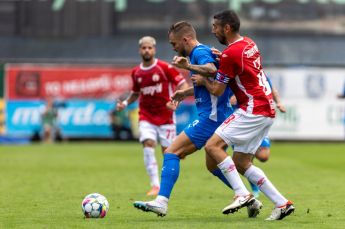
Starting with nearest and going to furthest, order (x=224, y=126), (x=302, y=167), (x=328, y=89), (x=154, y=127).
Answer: (x=224, y=126)
(x=154, y=127)
(x=302, y=167)
(x=328, y=89)

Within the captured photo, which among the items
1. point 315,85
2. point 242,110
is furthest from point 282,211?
point 315,85

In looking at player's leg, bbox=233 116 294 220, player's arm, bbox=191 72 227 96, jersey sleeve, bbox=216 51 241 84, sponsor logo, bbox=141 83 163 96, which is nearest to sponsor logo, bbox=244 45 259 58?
jersey sleeve, bbox=216 51 241 84

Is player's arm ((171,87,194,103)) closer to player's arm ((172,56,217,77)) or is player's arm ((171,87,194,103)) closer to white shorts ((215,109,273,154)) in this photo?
player's arm ((172,56,217,77))

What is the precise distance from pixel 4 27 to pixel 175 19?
289 inches

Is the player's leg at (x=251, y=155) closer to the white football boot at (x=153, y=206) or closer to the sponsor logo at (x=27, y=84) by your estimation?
the white football boot at (x=153, y=206)

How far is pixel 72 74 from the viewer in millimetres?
37156

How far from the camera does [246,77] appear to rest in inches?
378

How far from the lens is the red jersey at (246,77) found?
9.45 meters

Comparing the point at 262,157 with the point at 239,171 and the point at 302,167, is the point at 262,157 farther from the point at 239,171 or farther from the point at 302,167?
the point at 302,167

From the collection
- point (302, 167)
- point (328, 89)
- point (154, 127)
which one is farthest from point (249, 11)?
point (154, 127)

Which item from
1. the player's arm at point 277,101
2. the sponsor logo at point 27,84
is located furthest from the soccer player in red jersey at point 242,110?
the sponsor logo at point 27,84

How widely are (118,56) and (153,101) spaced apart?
2571cm

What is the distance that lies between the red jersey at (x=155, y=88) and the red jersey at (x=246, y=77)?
464 centimetres

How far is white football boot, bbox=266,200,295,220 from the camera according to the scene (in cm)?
964
